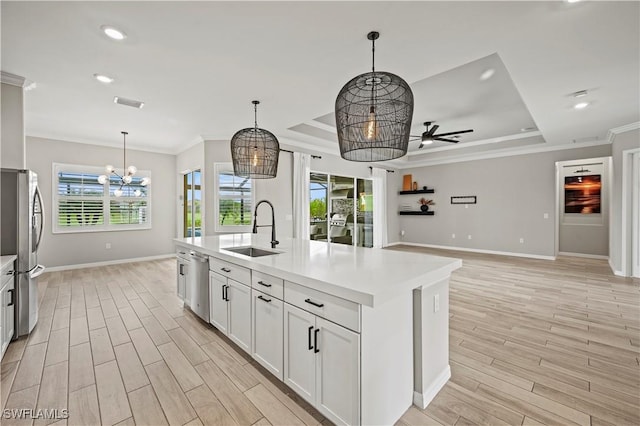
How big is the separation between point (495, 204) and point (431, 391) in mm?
6979

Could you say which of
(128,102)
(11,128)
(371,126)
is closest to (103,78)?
(128,102)

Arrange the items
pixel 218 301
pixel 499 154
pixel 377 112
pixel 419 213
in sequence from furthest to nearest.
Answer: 1. pixel 419 213
2. pixel 499 154
3. pixel 218 301
4. pixel 377 112

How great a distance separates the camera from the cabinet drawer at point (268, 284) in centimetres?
190

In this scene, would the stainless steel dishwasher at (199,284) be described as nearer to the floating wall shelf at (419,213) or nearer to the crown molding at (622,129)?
the crown molding at (622,129)

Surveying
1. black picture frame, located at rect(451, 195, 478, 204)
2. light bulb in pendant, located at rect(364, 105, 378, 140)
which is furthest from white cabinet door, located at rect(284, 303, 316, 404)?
black picture frame, located at rect(451, 195, 478, 204)

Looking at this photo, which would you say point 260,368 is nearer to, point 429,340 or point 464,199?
point 429,340

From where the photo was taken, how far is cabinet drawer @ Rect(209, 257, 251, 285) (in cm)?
227

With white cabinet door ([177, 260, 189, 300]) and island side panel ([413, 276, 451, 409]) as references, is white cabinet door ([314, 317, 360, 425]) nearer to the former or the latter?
island side panel ([413, 276, 451, 409])

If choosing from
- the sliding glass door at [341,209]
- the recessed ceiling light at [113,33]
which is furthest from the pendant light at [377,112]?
the sliding glass door at [341,209]

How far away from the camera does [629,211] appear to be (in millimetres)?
4949

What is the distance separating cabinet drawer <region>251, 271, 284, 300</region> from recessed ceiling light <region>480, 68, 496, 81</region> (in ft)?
11.7

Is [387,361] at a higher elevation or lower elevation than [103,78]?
lower

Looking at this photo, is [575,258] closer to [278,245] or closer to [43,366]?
[278,245]

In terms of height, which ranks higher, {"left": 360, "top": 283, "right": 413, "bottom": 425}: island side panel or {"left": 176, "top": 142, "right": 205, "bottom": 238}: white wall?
{"left": 176, "top": 142, "right": 205, "bottom": 238}: white wall
